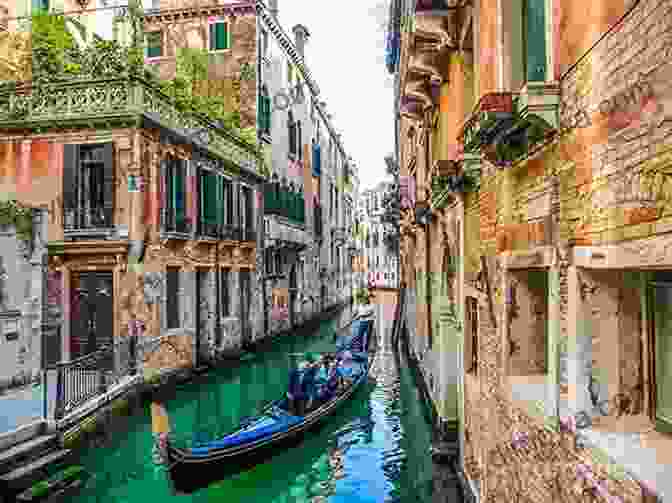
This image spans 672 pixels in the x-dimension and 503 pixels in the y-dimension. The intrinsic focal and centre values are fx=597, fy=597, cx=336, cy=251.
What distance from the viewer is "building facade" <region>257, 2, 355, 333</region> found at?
21375 mm

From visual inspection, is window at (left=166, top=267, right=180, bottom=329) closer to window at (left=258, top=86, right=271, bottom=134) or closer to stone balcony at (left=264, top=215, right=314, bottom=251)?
stone balcony at (left=264, top=215, right=314, bottom=251)

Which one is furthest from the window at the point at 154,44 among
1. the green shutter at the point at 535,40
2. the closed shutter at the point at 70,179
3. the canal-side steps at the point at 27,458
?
the green shutter at the point at 535,40

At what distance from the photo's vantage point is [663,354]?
257cm

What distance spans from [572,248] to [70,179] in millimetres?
11595

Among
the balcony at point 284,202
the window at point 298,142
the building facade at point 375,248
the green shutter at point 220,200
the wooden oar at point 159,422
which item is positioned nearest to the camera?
the wooden oar at point 159,422

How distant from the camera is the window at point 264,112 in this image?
20.6 m

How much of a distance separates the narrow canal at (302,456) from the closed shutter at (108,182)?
4.08 m

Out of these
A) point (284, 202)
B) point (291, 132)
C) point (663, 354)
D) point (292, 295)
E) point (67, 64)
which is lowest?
point (292, 295)

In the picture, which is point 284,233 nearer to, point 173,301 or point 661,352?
point 173,301

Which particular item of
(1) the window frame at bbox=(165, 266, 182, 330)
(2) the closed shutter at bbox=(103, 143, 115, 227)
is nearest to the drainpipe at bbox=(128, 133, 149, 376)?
(2) the closed shutter at bbox=(103, 143, 115, 227)

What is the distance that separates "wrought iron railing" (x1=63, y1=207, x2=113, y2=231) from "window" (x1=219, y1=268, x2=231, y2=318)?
5.19 m

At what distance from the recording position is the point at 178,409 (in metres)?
12.1

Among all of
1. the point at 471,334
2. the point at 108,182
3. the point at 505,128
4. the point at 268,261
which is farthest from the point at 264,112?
the point at 505,128

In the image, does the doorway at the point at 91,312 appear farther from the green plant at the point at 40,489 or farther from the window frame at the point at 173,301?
the green plant at the point at 40,489
